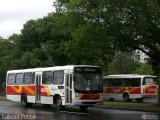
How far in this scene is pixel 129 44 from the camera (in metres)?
31.2

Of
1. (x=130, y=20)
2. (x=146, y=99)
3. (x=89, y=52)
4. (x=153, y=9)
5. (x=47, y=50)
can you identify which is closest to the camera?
(x=153, y=9)

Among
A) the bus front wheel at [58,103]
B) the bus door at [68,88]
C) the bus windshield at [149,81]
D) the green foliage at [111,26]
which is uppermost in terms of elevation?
the green foliage at [111,26]

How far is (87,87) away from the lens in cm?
2750

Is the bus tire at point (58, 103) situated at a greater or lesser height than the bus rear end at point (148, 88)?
lesser

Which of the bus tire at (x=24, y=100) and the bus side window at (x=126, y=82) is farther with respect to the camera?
the bus side window at (x=126, y=82)

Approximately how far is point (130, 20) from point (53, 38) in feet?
72.8

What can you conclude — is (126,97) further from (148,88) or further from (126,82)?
(148,88)

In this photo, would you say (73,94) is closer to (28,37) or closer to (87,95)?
(87,95)

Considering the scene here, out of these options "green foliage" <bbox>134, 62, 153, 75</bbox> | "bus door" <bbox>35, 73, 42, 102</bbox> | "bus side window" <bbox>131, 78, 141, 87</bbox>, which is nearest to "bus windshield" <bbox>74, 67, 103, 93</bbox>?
"bus door" <bbox>35, 73, 42, 102</bbox>

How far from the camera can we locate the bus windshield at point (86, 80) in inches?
1083

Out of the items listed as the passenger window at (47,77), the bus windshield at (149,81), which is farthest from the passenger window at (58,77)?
the bus windshield at (149,81)

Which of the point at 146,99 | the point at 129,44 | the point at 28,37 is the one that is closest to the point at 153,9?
the point at 129,44

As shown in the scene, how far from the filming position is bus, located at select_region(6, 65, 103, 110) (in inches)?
1083

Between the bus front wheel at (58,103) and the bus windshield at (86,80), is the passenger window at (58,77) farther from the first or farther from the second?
the bus windshield at (86,80)
